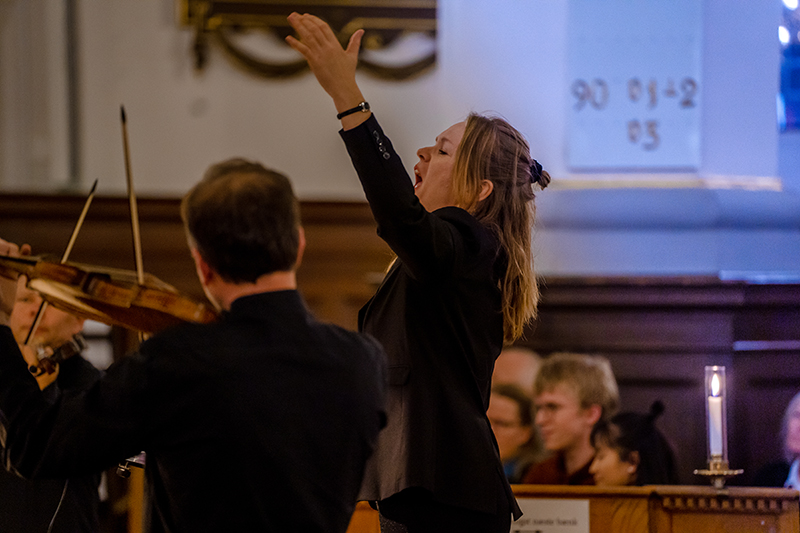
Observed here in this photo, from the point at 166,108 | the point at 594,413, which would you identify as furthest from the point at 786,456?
the point at 166,108

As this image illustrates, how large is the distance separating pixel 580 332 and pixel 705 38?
1.35 meters

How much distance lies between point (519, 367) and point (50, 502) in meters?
1.78

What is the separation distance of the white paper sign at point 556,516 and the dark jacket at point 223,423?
105 cm

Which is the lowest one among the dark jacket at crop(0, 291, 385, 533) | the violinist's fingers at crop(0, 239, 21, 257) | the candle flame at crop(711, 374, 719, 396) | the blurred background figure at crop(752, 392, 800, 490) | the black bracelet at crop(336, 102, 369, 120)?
the blurred background figure at crop(752, 392, 800, 490)

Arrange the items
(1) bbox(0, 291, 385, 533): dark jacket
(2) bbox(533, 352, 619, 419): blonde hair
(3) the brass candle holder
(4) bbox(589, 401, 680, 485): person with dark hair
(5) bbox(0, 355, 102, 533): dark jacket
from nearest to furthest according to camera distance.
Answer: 1. (1) bbox(0, 291, 385, 533): dark jacket
2. (5) bbox(0, 355, 102, 533): dark jacket
3. (3) the brass candle holder
4. (4) bbox(589, 401, 680, 485): person with dark hair
5. (2) bbox(533, 352, 619, 419): blonde hair

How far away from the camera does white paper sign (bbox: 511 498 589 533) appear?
192 centimetres

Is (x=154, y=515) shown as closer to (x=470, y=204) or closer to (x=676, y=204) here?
(x=470, y=204)

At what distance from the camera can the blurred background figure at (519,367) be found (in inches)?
119

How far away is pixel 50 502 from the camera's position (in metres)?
1.70

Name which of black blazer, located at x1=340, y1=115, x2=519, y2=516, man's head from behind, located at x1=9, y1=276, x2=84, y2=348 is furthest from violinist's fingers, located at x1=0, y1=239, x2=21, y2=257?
black blazer, located at x1=340, y1=115, x2=519, y2=516

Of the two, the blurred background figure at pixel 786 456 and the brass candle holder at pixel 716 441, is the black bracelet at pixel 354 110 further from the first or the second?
the blurred background figure at pixel 786 456

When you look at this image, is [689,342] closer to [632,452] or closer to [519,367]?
[632,452]

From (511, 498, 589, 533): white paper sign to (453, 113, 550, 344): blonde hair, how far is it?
648 mm

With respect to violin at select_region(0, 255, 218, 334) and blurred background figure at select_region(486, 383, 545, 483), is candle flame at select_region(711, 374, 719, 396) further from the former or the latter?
violin at select_region(0, 255, 218, 334)
